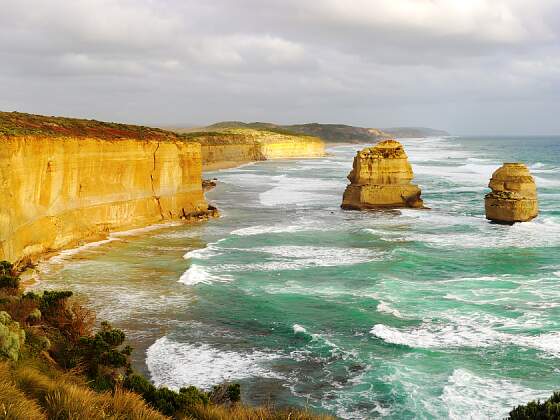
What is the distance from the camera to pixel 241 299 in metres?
20.1

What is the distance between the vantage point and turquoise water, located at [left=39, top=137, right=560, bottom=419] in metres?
13.6

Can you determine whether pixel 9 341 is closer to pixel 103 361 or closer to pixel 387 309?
pixel 103 361

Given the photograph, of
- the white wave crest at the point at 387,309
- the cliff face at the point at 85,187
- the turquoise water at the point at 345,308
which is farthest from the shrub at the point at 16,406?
the cliff face at the point at 85,187

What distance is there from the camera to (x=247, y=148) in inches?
4291

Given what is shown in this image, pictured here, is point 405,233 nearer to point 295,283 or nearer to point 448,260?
point 448,260

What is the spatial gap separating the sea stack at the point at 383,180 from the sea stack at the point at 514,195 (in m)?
7.09

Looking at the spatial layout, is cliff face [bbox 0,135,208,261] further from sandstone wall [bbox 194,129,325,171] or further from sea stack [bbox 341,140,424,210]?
sandstone wall [bbox 194,129,325,171]

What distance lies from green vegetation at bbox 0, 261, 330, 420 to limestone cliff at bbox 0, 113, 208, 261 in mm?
8286

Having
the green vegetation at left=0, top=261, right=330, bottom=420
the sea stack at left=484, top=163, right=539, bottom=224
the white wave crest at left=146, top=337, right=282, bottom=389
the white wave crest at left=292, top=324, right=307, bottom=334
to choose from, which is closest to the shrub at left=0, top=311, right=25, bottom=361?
the green vegetation at left=0, top=261, right=330, bottom=420

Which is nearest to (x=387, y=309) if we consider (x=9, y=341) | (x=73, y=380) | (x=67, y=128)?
(x=73, y=380)

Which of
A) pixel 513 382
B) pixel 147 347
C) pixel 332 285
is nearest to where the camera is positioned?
pixel 513 382

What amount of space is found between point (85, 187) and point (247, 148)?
78.5 meters

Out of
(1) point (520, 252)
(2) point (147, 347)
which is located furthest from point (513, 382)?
(1) point (520, 252)

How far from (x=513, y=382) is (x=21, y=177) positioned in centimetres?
1916
